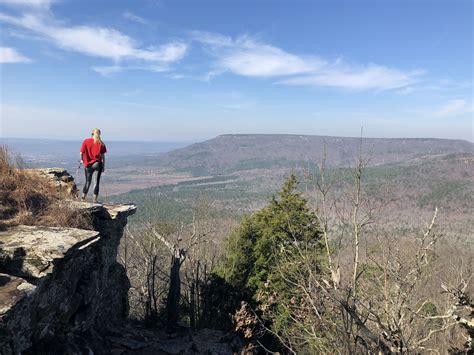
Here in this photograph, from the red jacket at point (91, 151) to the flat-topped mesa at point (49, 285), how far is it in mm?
1425

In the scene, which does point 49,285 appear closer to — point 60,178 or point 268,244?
point 60,178

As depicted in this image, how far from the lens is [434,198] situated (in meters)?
164

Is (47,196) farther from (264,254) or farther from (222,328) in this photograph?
(222,328)

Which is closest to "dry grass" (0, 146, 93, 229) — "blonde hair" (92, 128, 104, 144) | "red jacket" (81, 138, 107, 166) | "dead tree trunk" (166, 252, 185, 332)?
"red jacket" (81, 138, 107, 166)

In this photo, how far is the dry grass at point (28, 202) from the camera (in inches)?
338

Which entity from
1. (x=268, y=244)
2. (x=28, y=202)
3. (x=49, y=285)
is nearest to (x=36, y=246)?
(x=49, y=285)

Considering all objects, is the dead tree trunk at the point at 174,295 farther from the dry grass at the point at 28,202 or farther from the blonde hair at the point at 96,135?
the blonde hair at the point at 96,135

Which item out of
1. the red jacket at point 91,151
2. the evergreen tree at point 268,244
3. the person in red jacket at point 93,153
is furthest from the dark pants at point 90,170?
the evergreen tree at point 268,244

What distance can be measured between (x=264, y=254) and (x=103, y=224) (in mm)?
8483

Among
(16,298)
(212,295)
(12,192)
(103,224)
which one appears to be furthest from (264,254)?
(16,298)

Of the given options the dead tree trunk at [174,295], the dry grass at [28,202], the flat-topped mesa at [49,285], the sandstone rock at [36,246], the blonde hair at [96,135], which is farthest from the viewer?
the dead tree trunk at [174,295]

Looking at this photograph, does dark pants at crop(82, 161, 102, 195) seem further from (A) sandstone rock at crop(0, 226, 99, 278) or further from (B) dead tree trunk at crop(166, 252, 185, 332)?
(B) dead tree trunk at crop(166, 252, 185, 332)

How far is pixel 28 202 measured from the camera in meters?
9.14

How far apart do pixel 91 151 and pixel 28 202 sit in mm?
2439
